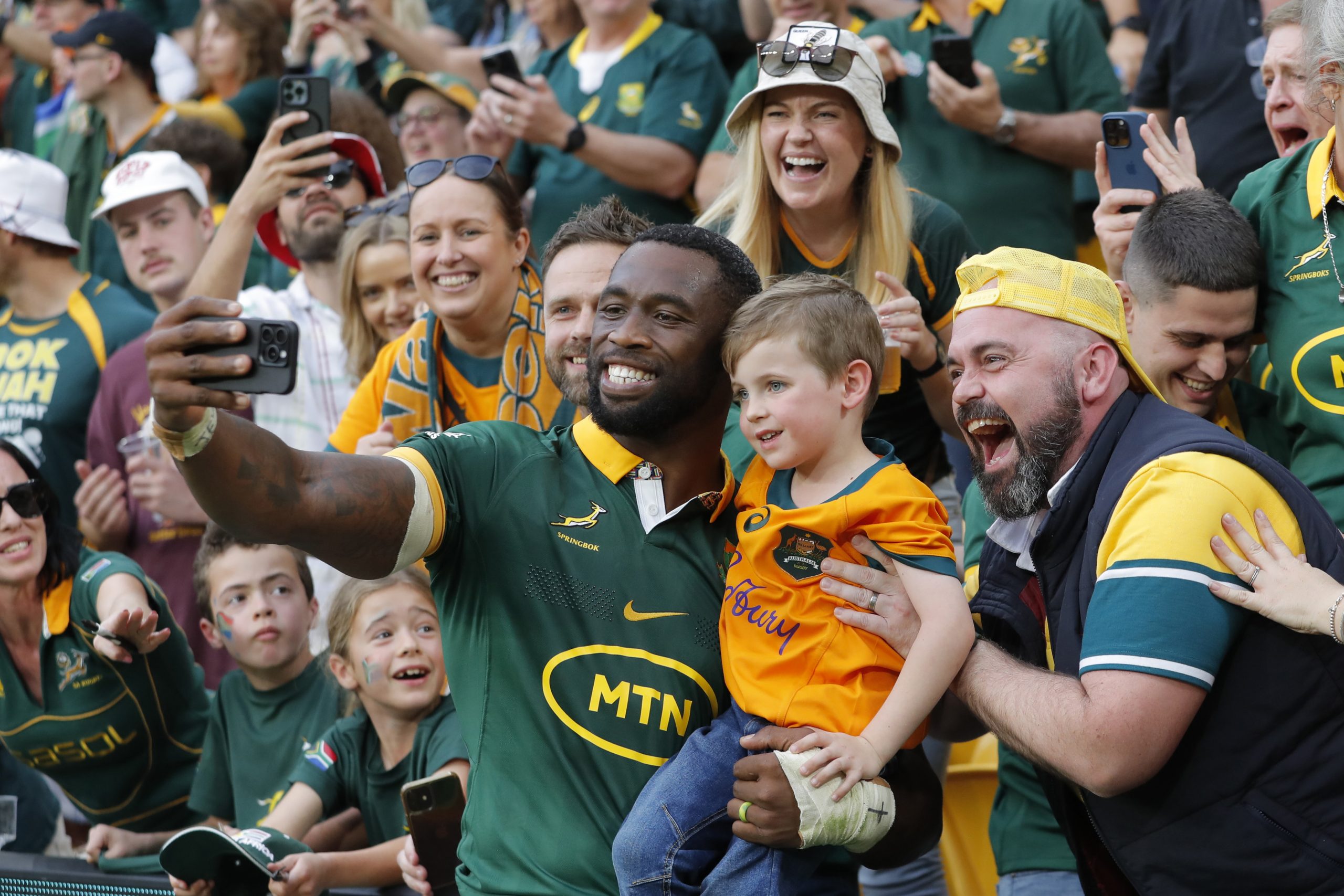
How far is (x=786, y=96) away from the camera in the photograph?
4723 mm

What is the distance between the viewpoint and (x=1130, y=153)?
435 cm

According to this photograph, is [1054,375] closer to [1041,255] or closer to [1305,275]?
[1041,255]

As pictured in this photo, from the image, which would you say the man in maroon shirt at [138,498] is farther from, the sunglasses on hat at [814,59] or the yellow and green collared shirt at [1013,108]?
the yellow and green collared shirt at [1013,108]

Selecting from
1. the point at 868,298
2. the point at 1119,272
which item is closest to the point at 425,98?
the point at 868,298

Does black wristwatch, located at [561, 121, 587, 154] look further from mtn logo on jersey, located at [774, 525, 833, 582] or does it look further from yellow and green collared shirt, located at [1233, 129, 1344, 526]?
mtn logo on jersey, located at [774, 525, 833, 582]

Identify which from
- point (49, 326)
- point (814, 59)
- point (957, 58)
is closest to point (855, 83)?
point (814, 59)

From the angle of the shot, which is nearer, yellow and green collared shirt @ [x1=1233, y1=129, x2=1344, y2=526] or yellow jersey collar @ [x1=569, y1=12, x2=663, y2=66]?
yellow and green collared shirt @ [x1=1233, y1=129, x2=1344, y2=526]

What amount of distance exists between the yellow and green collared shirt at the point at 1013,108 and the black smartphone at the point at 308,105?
2411mm

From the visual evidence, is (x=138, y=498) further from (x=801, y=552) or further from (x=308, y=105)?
(x=801, y=552)

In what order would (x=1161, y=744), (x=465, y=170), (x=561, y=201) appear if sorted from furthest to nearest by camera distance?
(x=561, y=201)
(x=465, y=170)
(x=1161, y=744)

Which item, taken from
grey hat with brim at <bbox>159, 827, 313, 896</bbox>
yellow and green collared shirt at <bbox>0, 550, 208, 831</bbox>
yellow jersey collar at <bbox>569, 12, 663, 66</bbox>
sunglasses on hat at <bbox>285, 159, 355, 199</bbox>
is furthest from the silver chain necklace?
yellow and green collared shirt at <bbox>0, 550, 208, 831</bbox>

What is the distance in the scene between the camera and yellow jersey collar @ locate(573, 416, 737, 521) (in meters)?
3.36

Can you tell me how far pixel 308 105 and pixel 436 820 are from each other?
3.08m

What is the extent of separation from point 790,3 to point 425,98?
1985 millimetres
